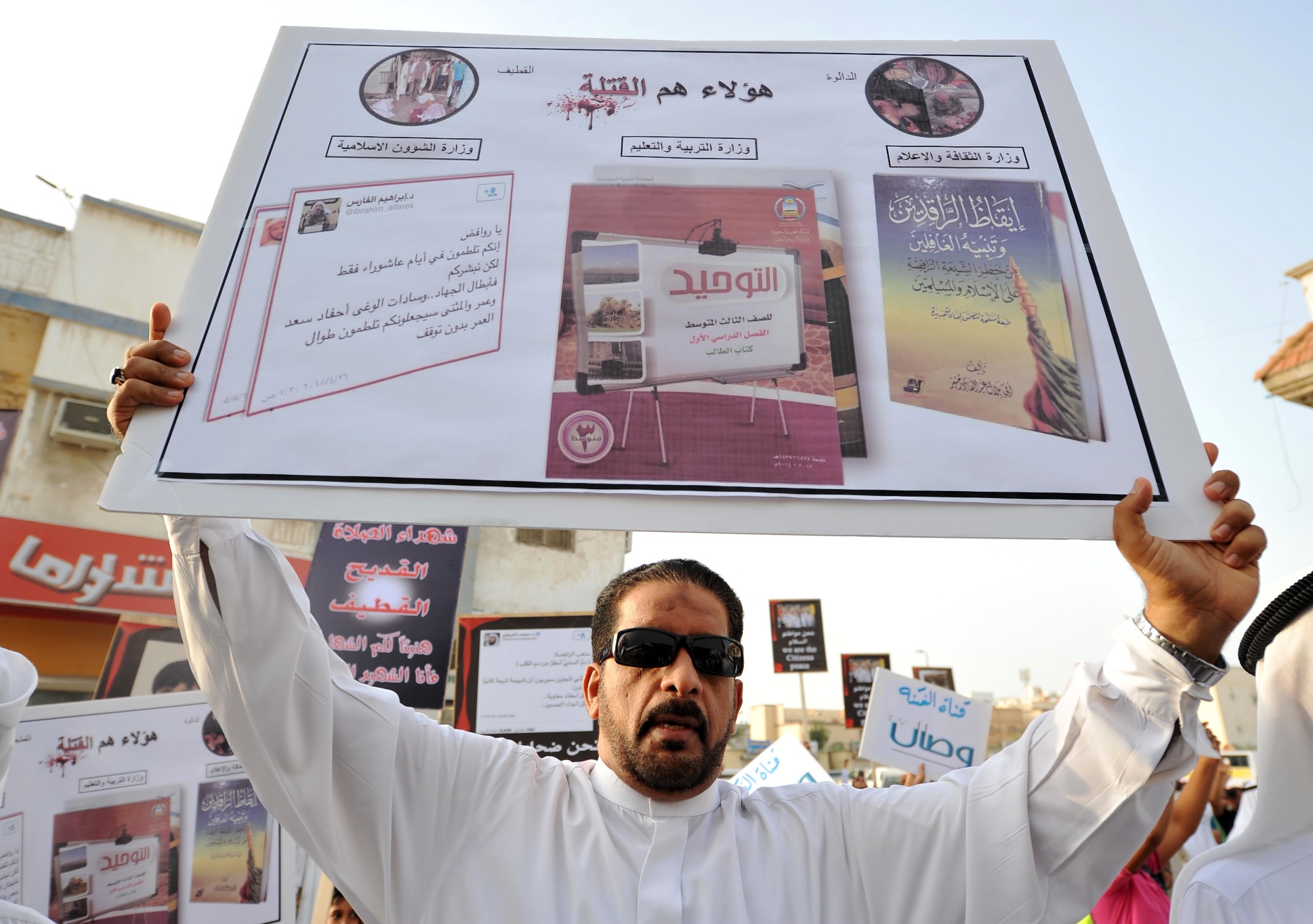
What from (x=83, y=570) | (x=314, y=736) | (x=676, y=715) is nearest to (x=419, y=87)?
(x=314, y=736)

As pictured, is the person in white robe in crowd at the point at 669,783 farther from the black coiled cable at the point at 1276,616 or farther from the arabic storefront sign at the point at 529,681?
the arabic storefront sign at the point at 529,681

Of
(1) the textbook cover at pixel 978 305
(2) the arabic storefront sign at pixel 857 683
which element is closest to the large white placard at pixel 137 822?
(1) the textbook cover at pixel 978 305

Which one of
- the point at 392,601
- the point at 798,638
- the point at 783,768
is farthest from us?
the point at 798,638

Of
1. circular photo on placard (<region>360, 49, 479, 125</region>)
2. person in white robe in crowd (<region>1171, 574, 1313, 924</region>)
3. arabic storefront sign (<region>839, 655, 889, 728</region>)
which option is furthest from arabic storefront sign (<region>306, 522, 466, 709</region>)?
arabic storefront sign (<region>839, 655, 889, 728</region>)

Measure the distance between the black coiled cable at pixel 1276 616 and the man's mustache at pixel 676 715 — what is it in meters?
1.12

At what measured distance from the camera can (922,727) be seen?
17.6ft

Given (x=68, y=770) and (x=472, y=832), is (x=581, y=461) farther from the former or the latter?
(x=68, y=770)

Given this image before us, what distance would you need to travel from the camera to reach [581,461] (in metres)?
1.45

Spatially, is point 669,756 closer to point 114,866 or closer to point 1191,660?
point 1191,660

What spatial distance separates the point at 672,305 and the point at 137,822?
2708 mm

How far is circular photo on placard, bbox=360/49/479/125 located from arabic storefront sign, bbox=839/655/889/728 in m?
7.99

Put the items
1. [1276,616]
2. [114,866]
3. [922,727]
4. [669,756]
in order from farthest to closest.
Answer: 1. [922,727]
2. [114,866]
3. [669,756]
4. [1276,616]

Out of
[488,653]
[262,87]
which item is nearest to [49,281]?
[488,653]

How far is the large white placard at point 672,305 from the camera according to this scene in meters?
1.44
